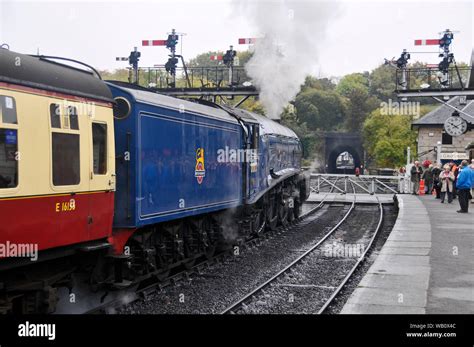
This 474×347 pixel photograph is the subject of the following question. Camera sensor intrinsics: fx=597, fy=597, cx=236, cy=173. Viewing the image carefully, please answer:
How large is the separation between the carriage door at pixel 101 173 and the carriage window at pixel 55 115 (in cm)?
66

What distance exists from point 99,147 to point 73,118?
700mm

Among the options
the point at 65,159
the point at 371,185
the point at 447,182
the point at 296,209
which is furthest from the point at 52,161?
the point at 371,185

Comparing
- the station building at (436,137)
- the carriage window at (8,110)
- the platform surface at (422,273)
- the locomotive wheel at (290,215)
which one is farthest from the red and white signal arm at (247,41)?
the station building at (436,137)

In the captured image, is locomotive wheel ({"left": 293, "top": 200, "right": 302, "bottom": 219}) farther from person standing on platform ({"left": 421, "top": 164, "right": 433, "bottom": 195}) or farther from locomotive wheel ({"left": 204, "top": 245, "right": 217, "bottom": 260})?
person standing on platform ({"left": 421, "top": 164, "right": 433, "bottom": 195})

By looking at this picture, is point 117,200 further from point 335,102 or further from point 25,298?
point 335,102

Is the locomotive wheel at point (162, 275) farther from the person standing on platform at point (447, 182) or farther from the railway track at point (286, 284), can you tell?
the person standing on platform at point (447, 182)

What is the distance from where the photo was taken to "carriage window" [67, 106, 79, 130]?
678cm

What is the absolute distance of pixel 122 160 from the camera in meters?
8.28

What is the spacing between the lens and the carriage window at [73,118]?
678 cm

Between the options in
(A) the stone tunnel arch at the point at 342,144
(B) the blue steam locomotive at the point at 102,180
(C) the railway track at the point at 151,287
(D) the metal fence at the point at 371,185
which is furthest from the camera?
(A) the stone tunnel arch at the point at 342,144

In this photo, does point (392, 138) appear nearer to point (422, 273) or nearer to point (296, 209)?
point (296, 209)

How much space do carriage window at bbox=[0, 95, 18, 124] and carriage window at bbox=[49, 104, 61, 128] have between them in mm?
607

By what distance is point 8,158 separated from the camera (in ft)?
18.8
